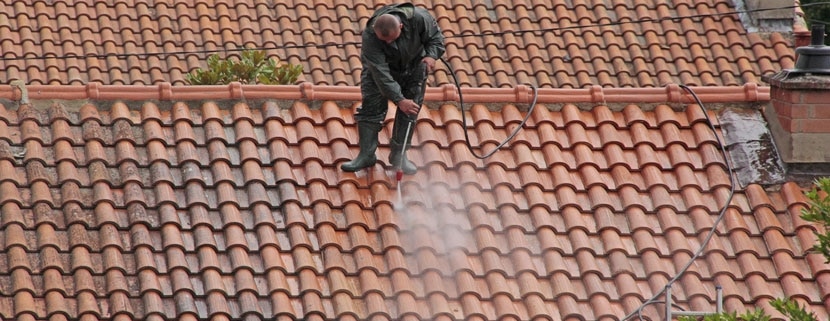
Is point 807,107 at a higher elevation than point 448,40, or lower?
lower

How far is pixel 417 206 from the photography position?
992 centimetres

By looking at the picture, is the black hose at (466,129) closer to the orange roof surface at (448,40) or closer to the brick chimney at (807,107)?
the brick chimney at (807,107)

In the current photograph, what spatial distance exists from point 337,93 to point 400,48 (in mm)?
1082

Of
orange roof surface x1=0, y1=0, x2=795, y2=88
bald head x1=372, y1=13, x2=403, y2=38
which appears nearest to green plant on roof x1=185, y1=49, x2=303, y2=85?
orange roof surface x1=0, y1=0, x2=795, y2=88

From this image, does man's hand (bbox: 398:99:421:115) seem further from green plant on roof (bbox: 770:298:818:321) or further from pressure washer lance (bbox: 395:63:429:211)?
green plant on roof (bbox: 770:298:818:321)

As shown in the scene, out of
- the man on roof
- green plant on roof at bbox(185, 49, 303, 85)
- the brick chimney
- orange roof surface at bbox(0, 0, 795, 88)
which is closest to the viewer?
the man on roof

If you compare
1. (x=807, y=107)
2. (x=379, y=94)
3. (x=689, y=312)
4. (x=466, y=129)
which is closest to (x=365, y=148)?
(x=379, y=94)

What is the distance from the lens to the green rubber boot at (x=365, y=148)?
1014 cm

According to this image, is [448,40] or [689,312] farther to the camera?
[448,40]

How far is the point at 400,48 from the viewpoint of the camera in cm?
996

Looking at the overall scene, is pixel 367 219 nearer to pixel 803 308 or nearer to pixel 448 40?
pixel 803 308

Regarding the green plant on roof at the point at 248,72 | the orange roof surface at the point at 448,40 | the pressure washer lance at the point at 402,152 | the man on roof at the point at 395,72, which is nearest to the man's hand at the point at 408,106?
the man on roof at the point at 395,72

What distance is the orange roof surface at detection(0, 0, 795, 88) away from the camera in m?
16.5

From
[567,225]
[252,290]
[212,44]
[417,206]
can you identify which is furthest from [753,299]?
[212,44]
